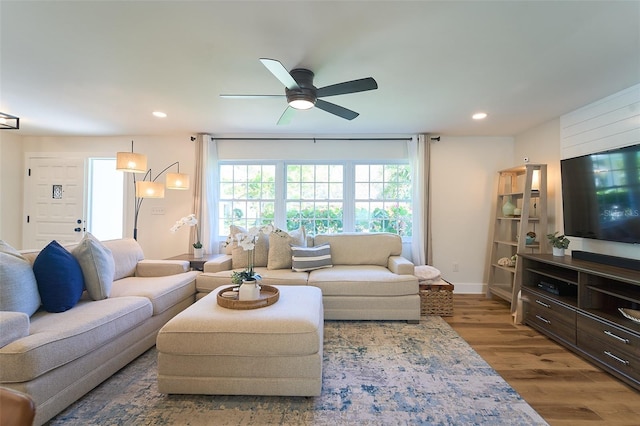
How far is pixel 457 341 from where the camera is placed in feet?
8.61

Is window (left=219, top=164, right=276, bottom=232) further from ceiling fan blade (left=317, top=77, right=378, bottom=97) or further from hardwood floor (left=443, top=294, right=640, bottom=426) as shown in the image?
hardwood floor (left=443, top=294, right=640, bottom=426)

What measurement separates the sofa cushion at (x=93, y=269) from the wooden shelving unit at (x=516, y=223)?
4.19m

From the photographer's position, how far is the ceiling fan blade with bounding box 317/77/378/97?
6.44ft

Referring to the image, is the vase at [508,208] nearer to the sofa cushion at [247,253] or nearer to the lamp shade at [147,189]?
the sofa cushion at [247,253]

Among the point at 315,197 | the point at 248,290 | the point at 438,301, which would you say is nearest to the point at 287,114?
the point at 248,290

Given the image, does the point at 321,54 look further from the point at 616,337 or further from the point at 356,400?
the point at 616,337

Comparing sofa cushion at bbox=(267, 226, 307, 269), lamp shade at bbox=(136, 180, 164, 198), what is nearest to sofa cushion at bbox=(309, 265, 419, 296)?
sofa cushion at bbox=(267, 226, 307, 269)

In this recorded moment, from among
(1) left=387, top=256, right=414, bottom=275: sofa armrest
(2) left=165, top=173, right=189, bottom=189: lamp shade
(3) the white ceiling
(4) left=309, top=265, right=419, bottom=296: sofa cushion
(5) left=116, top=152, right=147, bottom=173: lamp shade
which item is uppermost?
(3) the white ceiling

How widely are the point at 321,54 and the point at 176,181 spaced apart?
8.70 feet

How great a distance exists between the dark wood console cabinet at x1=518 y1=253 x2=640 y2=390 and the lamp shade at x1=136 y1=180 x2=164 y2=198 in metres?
4.53

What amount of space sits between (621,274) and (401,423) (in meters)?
2.02

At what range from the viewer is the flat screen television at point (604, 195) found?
7.73ft

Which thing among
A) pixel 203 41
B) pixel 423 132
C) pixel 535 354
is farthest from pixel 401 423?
pixel 423 132

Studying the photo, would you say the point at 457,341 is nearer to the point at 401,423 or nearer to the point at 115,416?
the point at 401,423
